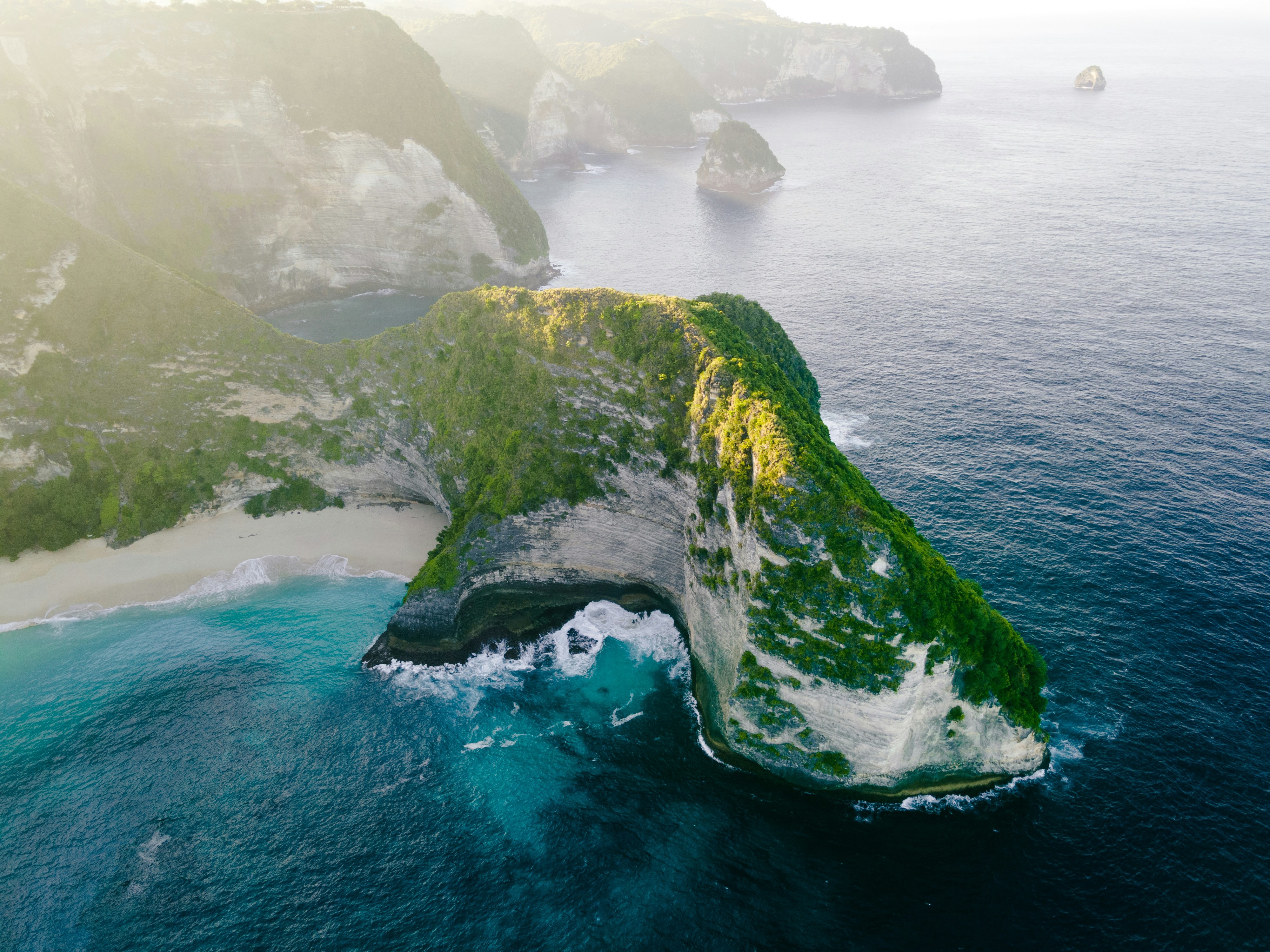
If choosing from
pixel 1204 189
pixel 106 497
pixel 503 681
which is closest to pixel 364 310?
pixel 106 497

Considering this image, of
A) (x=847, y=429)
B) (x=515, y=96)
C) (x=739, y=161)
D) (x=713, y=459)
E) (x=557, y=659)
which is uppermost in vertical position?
(x=515, y=96)

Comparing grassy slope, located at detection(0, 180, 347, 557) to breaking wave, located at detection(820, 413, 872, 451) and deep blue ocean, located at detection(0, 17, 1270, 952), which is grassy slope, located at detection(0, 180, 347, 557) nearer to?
deep blue ocean, located at detection(0, 17, 1270, 952)

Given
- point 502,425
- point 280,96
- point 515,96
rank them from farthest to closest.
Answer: point 515,96
point 280,96
point 502,425

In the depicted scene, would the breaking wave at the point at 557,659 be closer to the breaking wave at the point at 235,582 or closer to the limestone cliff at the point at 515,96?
the breaking wave at the point at 235,582

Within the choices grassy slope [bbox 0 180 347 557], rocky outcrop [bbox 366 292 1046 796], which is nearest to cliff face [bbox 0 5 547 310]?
grassy slope [bbox 0 180 347 557]

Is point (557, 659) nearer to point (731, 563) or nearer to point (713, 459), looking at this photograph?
point (731, 563)

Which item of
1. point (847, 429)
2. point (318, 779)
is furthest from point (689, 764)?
point (847, 429)

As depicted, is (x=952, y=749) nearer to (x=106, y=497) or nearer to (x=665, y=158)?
(x=106, y=497)
